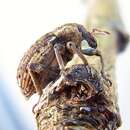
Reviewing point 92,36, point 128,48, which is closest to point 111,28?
point 128,48

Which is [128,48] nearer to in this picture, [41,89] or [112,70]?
[112,70]

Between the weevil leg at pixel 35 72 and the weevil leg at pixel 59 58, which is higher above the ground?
the weevil leg at pixel 59 58

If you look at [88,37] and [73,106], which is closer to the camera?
[73,106]

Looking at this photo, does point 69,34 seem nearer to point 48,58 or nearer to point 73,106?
point 48,58

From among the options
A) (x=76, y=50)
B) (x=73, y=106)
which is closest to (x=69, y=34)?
(x=76, y=50)

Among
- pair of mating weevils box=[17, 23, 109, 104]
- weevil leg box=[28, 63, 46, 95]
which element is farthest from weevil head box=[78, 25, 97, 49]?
weevil leg box=[28, 63, 46, 95]

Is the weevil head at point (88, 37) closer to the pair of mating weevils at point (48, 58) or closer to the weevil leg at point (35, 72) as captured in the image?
the pair of mating weevils at point (48, 58)

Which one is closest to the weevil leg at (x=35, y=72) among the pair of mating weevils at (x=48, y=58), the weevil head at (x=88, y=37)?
the pair of mating weevils at (x=48, y=58)
